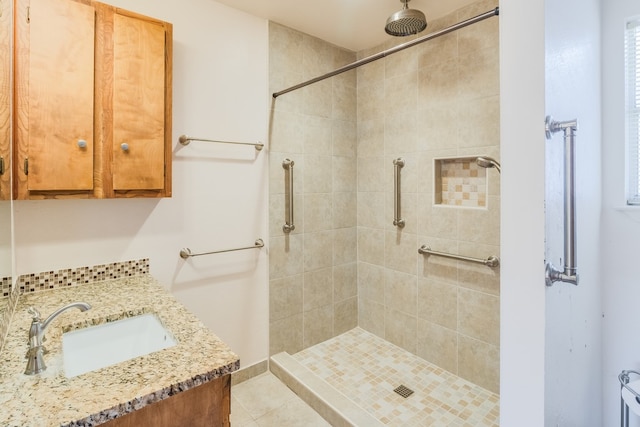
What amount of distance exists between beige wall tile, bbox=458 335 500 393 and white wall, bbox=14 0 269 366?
56.1 inches

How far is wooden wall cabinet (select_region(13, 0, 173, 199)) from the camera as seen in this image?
1.36 meters

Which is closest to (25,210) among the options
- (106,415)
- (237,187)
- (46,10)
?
(46,10)

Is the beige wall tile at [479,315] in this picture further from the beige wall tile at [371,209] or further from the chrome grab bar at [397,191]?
the beige wall tile at [371,209]

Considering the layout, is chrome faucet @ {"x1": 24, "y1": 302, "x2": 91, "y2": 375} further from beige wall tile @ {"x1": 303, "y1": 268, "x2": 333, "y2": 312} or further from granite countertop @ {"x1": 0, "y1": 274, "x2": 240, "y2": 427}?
beige wall tile @ {"x1": 303, "y1": 268, "x2": 333, "y2": 312}

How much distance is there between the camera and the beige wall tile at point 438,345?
91.6 inches

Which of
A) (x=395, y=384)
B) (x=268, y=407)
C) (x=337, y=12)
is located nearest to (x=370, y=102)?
(x=337, y=12)

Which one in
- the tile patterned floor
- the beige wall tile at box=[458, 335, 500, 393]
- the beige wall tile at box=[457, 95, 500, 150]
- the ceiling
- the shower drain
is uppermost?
the ceiling

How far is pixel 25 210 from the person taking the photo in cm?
155

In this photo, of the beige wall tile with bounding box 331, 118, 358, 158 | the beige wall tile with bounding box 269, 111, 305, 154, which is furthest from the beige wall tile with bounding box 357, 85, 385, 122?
the beige wall tile with bounding box 269, 111, 305, 154

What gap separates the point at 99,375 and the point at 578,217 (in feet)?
6.04

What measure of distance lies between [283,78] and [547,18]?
1.80 meters

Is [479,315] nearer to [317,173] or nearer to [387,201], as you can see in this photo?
[387,201]

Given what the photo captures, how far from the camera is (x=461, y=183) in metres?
2.36

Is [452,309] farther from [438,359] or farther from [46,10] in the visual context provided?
[46,10]
